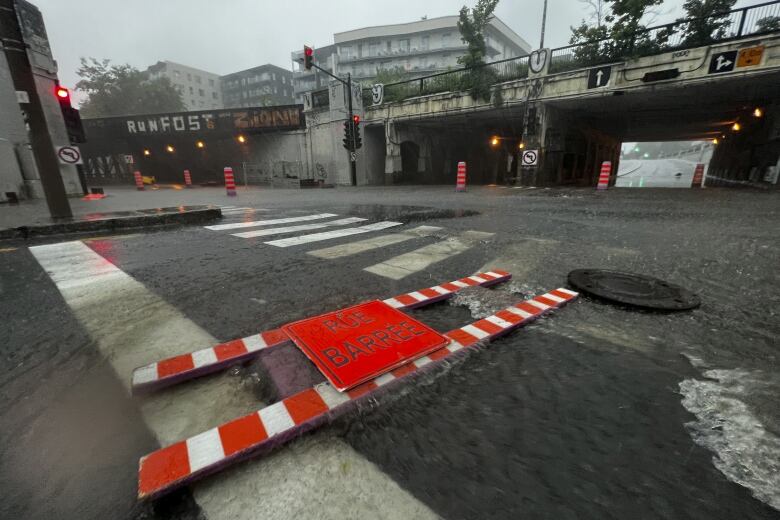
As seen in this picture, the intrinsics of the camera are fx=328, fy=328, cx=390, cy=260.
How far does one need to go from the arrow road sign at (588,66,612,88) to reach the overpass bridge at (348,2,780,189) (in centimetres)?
4

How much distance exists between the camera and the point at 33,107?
17.2 ft

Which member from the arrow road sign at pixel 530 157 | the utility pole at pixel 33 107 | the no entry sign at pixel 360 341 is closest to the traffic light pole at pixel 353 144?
the arrow road sign at pixel 530 157

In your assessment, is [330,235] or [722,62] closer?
[330,235]

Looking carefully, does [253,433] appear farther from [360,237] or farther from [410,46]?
[410,46]

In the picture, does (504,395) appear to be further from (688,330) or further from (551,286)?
(551,286)

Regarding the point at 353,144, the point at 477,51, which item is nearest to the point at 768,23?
the point at 477,51

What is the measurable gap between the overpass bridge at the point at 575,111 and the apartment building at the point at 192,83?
5758 centimetres

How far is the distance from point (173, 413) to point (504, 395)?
62.3 inches

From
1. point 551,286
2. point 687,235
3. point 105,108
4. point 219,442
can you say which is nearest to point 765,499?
point 219,442

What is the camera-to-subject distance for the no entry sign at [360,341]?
1762 millimetres

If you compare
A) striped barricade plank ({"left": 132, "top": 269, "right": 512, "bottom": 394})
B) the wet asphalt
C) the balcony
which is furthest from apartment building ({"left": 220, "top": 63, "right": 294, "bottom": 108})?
striped barricade plank ({"left": 132, "top": 269, "right": 512, "bottom": 394})

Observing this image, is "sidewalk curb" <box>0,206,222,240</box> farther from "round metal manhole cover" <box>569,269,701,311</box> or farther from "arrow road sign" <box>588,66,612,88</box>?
"arrow road sign" <box>588,66,612,88</box>

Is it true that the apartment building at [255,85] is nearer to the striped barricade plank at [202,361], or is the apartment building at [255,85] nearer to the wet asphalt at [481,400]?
the wet asphalt at [481,400]

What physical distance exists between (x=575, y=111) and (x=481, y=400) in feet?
68.2
